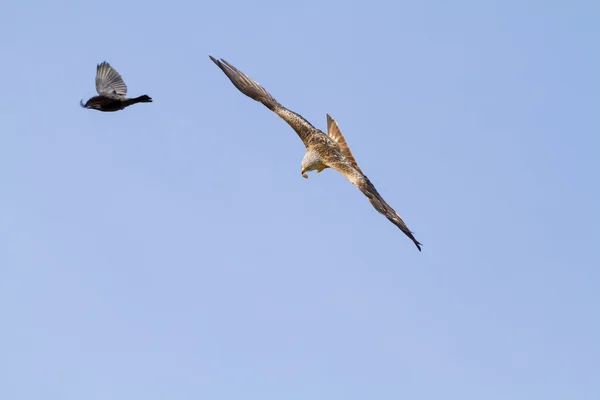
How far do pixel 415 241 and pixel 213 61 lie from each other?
11.5 meters

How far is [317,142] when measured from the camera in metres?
28.1

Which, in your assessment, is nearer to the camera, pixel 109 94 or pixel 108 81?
pixel 109 94

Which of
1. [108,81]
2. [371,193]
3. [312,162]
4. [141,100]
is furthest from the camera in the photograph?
[312,162]

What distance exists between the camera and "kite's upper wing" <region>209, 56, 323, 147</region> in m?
28.7

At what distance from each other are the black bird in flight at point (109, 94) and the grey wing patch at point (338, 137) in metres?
7.83

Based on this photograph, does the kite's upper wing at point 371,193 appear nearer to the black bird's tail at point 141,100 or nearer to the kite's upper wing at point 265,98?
the kite's upper wing at point 265,98

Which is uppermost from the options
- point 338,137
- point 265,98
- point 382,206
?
point 265,98

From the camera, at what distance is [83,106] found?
933 inches

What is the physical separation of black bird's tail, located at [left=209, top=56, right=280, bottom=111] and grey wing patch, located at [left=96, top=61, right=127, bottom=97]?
5938mm

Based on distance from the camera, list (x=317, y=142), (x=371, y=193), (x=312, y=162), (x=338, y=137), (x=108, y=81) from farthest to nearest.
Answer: (x=338, y=137), (x=317, y=142), (x=312, y=162), (x=371, y=193), (x=108, y=81)

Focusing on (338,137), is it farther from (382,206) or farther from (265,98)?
(382,206)

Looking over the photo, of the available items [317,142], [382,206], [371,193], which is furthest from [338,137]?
[382,206]

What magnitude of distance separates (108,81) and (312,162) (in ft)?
23.8

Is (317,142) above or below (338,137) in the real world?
below
